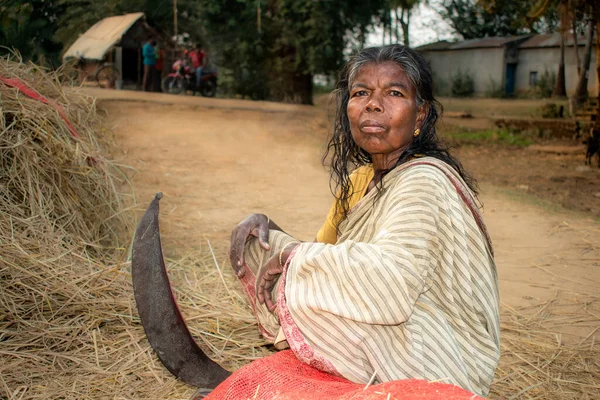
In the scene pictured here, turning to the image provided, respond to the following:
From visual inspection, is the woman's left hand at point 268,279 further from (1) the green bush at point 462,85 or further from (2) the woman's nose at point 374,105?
(1) the green bush at point 462,85

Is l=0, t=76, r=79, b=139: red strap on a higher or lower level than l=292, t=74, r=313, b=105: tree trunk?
lower

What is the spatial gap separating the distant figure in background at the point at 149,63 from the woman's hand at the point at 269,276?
575 inches

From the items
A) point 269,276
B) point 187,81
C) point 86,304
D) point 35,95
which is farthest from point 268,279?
point 187,81

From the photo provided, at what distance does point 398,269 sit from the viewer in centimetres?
151

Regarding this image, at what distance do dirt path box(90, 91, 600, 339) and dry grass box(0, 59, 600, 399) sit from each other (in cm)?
45

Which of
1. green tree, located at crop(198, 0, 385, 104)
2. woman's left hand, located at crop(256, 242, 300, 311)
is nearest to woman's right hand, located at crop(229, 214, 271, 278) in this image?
woman's left hand, located at crop(256, 242, 300, 311)

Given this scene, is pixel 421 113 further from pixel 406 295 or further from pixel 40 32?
pixel 40 32

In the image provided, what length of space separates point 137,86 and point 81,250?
15632 millimetres

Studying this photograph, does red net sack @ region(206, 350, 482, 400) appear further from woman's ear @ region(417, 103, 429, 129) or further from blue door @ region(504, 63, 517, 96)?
blue door @ region(504, 63, 517, 96)

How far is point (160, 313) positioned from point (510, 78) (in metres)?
22.8

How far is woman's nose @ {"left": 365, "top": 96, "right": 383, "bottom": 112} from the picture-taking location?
6.21 feet

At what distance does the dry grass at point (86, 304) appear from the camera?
247cm

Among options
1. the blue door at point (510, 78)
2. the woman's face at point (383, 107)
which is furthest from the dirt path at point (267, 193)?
the blue door at point (510, 78)

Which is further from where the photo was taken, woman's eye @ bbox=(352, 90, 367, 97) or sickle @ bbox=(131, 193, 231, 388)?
sickle @ bbox=(131, 193, 231, 388)
